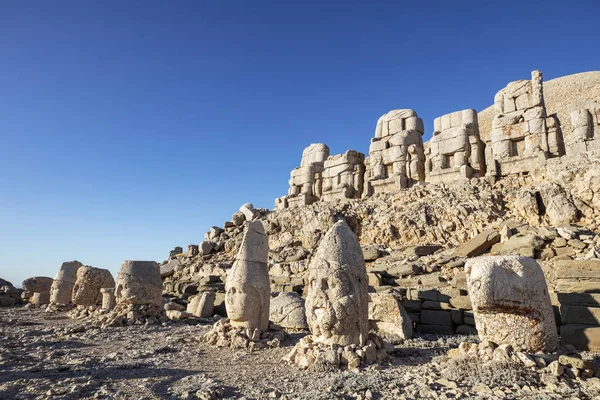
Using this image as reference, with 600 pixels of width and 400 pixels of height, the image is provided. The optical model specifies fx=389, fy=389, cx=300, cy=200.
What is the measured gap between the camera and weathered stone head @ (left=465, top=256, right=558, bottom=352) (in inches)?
192

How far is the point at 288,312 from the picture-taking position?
8453 mm

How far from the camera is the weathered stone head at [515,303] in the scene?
16.0 feet

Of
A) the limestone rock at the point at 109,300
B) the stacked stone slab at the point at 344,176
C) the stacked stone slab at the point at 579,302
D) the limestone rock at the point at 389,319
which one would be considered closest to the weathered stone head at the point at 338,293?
the limestone rock at the point at 389,319

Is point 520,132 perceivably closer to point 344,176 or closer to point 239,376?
point 344,176

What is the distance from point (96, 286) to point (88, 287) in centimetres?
22

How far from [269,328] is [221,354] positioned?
1.20m

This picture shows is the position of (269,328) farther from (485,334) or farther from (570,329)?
(570,329)

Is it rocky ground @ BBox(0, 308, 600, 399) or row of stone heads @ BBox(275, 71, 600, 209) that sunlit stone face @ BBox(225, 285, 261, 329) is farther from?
row of stone heads @ BBox(275, 71, 600, 209)

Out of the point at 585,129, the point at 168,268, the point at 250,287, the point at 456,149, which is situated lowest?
Result: the point at 250,287

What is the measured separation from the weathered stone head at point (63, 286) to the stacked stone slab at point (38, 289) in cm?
257

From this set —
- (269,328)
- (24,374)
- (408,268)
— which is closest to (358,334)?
(269,328)

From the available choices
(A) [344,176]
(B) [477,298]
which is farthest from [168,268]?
(B) [477,298]

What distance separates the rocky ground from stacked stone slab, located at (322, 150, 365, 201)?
12578mm

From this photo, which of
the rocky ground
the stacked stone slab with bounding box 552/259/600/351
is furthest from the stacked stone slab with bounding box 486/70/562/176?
the rocky ground
